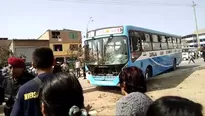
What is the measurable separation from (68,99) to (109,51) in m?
10.7

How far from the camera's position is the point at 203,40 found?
11462cm

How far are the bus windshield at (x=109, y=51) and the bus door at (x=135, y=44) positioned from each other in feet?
1.26

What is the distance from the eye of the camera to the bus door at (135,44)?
12602mm

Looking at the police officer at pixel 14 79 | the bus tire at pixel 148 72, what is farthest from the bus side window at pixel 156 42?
the police officer at pixel 14 79

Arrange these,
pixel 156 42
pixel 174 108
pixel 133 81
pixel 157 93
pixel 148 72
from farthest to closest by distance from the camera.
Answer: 1. pixel 156 42
2. pixel 148 72
3. pixel 157 93
4. pixel 133 81
5. pixel 174 108

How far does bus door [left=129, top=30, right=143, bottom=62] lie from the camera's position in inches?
496

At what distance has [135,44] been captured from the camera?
12914 millimetres

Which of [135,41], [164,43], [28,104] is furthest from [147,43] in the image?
Result: [28,104]

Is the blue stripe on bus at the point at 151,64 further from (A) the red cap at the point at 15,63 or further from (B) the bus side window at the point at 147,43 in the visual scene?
(A) the red cap at the point at 15,63

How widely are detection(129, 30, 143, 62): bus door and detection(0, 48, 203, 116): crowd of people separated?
370 inches

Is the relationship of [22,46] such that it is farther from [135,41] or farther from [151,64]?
[135,41]

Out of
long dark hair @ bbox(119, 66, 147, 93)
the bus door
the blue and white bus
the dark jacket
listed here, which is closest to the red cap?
the dark jacket

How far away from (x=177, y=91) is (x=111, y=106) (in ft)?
12.2

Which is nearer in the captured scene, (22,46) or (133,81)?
(133,81)
